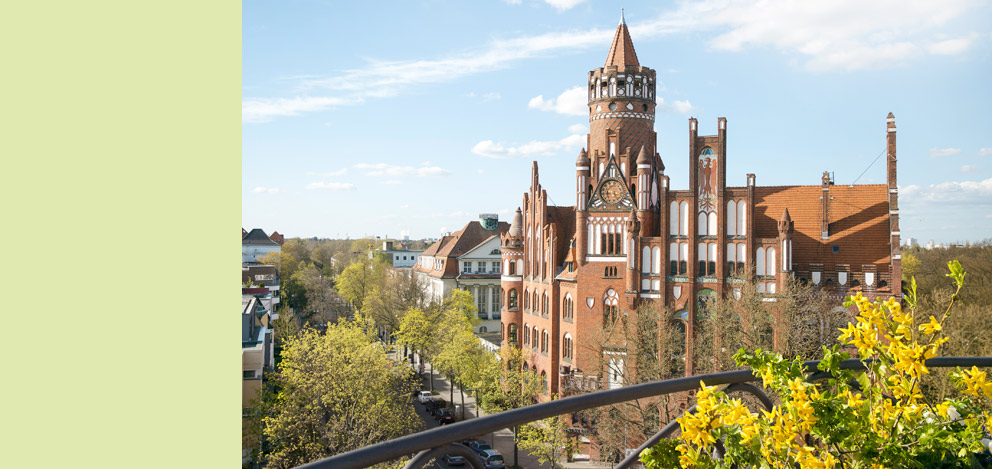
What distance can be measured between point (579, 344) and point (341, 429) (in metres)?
12.4

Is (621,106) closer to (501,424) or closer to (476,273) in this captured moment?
(476,273)

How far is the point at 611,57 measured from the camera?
107ft

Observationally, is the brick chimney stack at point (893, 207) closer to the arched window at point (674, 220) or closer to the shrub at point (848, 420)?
the arched window at point (674, 220)

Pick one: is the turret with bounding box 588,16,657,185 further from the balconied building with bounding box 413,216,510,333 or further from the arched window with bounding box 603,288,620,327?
the balconied building with bounding box 413,216,510,333

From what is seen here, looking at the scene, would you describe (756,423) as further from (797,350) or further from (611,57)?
(611,57)

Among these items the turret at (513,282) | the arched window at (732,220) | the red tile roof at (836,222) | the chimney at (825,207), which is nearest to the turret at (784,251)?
the red tile roof at (836,222)

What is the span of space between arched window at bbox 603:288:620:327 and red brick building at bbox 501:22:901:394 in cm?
4

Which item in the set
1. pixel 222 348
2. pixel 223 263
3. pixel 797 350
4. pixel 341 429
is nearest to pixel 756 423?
pixel 223 263

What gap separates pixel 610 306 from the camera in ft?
97.6

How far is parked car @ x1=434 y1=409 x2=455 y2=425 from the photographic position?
3291cm

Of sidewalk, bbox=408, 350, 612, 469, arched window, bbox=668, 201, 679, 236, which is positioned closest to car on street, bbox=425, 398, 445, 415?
sidewalk, bbox=408, 350, 612, 469

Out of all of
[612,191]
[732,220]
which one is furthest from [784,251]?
[612,191]

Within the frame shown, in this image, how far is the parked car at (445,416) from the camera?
108 feet

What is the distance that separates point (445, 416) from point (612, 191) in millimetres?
13253
